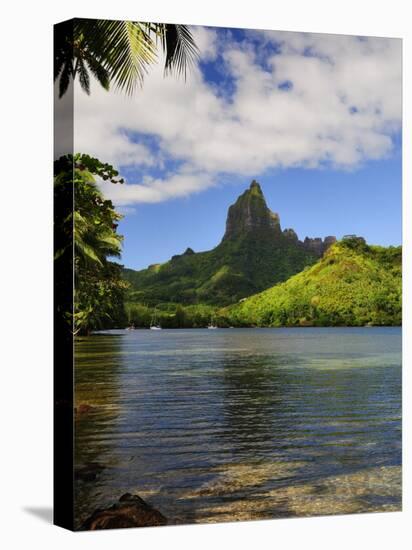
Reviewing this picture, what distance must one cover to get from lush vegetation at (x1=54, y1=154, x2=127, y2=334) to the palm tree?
694mm

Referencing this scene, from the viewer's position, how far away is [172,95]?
1077 centimetres

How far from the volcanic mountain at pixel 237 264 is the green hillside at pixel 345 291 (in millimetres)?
191

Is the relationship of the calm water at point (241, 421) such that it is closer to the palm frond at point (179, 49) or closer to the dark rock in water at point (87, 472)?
the dark rock in water at point (87, 472)

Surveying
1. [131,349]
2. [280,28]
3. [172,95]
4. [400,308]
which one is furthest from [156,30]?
[400,308]

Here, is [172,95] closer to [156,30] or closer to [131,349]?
[156,30]

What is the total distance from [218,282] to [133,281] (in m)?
0.88

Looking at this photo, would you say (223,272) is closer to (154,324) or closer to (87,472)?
(154,324)

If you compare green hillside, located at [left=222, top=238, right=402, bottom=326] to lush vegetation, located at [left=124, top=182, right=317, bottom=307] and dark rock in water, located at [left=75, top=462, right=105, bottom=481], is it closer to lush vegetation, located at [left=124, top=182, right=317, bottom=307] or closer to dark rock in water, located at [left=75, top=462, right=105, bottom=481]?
lush vegetation, located at [left=124, top=182, right=317, bottom=307]

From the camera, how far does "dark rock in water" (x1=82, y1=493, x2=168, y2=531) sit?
10.3m

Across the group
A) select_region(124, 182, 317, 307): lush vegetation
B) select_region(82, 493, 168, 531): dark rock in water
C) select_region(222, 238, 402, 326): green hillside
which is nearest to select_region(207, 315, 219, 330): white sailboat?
select_region(124, 182, 317, 307): lush vegetation

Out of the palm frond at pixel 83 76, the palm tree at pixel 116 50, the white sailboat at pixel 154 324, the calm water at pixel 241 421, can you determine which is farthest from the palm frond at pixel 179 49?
the calm water at pixel 241 421

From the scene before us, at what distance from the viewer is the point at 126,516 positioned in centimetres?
1035

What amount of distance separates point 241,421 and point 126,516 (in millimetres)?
1327

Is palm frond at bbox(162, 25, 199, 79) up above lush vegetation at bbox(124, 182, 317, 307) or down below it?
above
